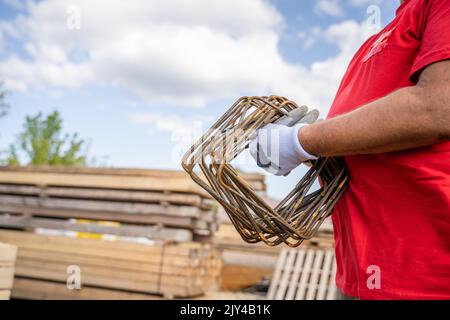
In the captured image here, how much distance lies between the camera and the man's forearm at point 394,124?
121cm

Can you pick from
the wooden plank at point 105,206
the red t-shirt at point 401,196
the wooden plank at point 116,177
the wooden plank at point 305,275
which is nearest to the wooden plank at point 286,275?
the wooden plank at point 305,275

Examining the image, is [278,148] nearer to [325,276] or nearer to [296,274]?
[325,276]

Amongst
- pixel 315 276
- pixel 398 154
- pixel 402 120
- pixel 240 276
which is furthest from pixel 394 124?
pixel 240 276

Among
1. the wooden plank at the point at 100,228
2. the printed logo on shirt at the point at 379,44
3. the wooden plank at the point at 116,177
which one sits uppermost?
the wooden plank at the point at 116,177

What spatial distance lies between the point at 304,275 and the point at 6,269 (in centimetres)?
517

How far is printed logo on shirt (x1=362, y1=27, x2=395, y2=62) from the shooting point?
1511 mm

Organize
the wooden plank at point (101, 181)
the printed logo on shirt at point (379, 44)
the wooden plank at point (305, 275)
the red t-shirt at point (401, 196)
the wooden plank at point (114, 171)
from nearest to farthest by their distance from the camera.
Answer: the red t-shirt at point (401, 196)
the printed logo on shirt at point (379, 44)
the wooden plank at point (101, 181)
the wooden plank at point (114, 171)
the wooden plank at point (305, 275)

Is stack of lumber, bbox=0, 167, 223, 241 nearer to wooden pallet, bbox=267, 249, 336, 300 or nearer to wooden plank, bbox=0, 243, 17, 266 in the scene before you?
wooden pallet, bbox=267, 249, 336, 300

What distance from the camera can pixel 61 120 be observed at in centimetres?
1691

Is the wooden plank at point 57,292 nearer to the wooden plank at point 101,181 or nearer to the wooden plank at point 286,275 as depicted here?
the wooden plank at point 101,181
